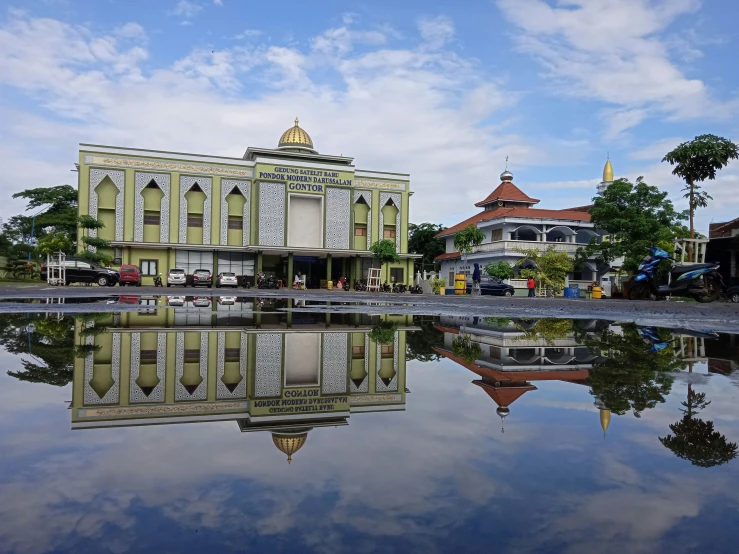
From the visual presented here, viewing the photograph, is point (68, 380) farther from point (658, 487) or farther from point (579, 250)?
point (579, 250)

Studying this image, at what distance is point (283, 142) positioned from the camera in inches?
2003

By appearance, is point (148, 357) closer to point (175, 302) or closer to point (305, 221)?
point (175, 302)

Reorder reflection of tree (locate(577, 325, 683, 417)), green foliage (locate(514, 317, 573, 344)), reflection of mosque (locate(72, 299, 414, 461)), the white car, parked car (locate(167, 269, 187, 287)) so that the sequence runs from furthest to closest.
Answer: parked car (locate(167, 269, 187, 287)), the white car, green foliage (locate(514, 317, 573, 344)), reflection of tree (locate(577, 325, 683, 417)), reflection of mosque (locate(72, 299, 414, 461))

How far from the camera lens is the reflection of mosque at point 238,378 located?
3.24 m

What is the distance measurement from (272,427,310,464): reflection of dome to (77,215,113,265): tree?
38.3 meters

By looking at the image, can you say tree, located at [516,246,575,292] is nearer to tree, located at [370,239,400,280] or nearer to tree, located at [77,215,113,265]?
tree, located at [370,239,400,280]

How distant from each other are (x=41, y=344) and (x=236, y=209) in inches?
Answer: 1540

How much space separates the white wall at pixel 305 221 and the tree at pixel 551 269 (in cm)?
1676

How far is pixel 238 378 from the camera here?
437 cm

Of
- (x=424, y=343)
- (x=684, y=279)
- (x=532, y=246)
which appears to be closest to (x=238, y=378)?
(x=424, y=343)

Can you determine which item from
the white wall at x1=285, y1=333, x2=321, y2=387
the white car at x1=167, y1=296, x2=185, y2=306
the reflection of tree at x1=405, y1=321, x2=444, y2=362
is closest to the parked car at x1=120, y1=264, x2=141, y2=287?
the white car at x1=167, y1=296, x2=185, y2=306

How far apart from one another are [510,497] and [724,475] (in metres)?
1.02

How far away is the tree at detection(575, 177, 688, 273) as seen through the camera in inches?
1474

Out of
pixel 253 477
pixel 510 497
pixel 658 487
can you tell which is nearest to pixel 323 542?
pixel 253 477
